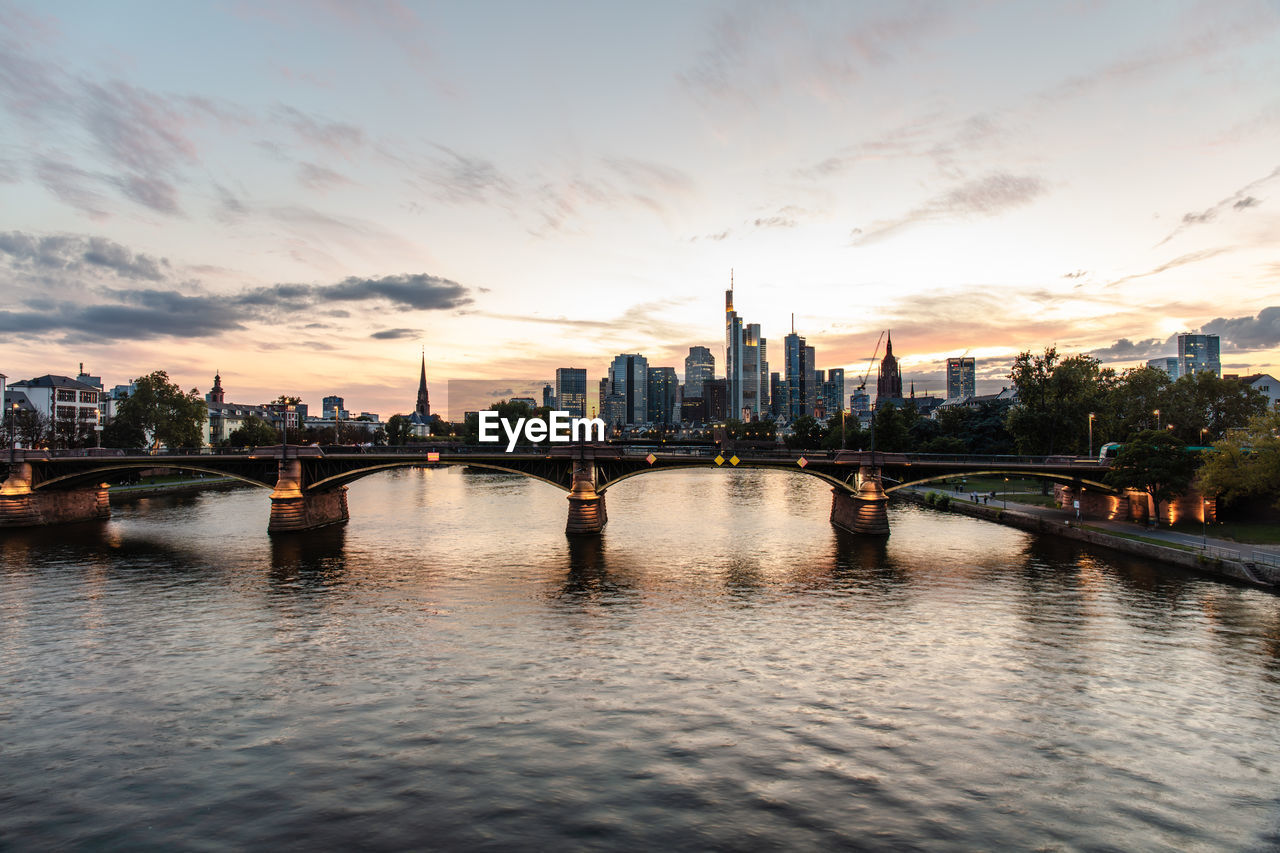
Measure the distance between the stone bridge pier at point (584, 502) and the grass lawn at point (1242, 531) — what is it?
51704 mm

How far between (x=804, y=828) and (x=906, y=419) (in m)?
159

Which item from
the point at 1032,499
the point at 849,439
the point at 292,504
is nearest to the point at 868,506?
the point at 1032,499

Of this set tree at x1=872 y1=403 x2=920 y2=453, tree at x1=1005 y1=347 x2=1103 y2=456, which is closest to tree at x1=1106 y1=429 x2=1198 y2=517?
tree at x1=1005 y1=347 x2=1103 y2=456

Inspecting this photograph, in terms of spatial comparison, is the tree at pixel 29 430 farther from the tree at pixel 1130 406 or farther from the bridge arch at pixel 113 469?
the tree at pixel 1130 406

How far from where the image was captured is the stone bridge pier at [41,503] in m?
74.2

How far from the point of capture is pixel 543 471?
71.1m

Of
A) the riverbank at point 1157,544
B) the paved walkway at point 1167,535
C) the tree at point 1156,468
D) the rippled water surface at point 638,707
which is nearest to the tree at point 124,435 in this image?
the rippled water surface at point 638,707

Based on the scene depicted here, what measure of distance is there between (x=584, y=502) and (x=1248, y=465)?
55278 mm

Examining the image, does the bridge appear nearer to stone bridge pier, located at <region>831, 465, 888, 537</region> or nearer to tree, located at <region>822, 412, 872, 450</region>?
stone bridge pier, located at <region>831, 465, 888, 537</region>

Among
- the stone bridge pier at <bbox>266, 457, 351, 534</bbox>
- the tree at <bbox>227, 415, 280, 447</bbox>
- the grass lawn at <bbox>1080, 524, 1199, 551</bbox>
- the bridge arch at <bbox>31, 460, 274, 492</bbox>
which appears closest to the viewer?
the grass lawn at <bbox>1080, 524, 1199, 551</bbox>

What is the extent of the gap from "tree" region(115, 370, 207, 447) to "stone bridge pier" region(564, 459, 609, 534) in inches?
3969

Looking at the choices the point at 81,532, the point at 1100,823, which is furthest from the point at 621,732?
the point at 81,532

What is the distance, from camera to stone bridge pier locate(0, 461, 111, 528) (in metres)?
74.2

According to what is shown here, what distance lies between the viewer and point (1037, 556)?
56031 mm
